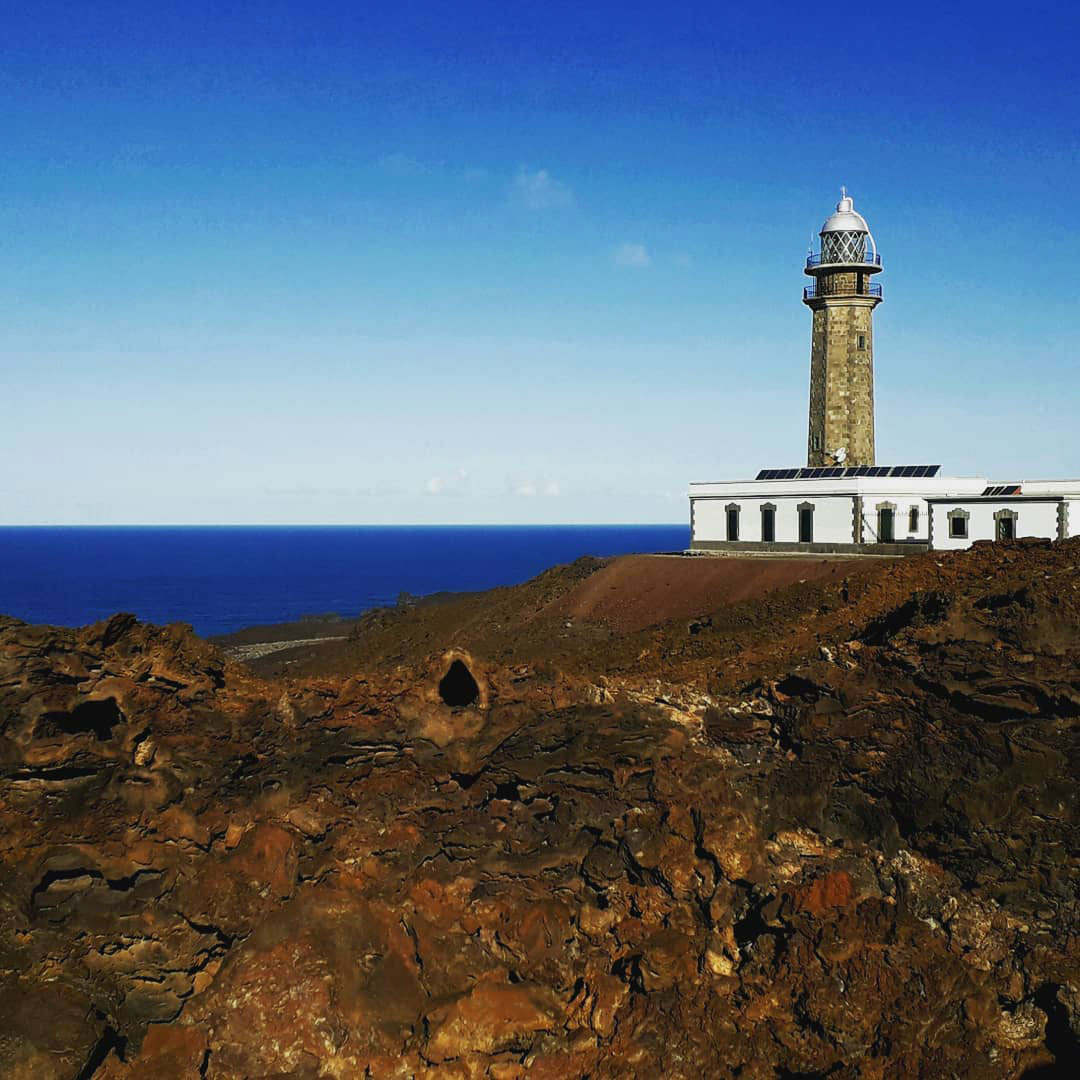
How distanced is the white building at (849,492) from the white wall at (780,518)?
0.05 metres

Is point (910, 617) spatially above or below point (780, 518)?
below

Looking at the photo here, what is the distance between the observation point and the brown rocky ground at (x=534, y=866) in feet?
47.8

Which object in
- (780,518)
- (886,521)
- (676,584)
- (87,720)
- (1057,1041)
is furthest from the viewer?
(780,518)

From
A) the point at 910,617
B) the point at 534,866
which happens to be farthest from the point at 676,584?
the point at 534,866

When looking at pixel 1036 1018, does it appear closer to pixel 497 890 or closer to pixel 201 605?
pixel 497 890

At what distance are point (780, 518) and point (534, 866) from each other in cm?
3586

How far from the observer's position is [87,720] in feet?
51.6

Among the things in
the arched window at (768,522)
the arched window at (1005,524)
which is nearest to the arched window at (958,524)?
the arched window at (1005,524)

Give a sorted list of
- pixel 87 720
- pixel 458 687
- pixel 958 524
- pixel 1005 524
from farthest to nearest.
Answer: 1. pixel 958 524
2. pixel 1005 524
3. pixel 458 687
4. pixel 87 720

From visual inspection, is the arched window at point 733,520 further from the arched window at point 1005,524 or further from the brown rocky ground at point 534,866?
the brown rocky ground at point 534,866

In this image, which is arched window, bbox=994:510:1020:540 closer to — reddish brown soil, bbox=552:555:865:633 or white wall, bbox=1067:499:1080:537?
white wall, bbox=1067:499:1080:537

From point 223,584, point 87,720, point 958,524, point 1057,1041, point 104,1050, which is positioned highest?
point 958,524

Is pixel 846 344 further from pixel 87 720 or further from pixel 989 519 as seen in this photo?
pixel 87 720

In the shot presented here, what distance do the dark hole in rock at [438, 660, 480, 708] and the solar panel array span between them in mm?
33089
